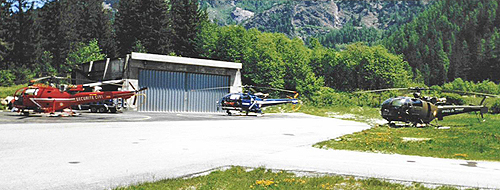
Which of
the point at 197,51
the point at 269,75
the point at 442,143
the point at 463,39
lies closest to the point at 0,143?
the point at 442,143

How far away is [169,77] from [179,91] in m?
2.07

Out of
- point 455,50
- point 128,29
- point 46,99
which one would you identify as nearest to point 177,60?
point 46,99

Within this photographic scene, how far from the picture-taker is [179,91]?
49375mm

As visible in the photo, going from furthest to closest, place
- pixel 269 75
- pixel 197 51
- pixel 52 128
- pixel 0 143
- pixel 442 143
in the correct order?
1. pixel 197 51
2. pixel 269 75
3. pixel 52 128
4. pixel 442 143
5. pixel 0 143

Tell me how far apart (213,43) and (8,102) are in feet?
128

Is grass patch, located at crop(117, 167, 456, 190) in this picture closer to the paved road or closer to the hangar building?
the paved road

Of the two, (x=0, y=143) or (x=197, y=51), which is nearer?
(x=0, y=143)

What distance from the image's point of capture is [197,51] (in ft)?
261

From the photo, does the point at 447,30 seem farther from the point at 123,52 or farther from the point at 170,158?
the point at 170,158

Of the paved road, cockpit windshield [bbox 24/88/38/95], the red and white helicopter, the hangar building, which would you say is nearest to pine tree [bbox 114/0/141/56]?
the hangar building

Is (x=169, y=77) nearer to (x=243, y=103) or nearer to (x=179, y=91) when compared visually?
(x=179, y=91)

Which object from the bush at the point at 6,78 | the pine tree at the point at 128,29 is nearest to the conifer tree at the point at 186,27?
the pine tree at the point at 128,29

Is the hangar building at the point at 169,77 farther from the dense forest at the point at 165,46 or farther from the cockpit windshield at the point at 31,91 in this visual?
the dense forest at the point at 165,46

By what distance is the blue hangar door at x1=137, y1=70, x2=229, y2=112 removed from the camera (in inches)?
1845
